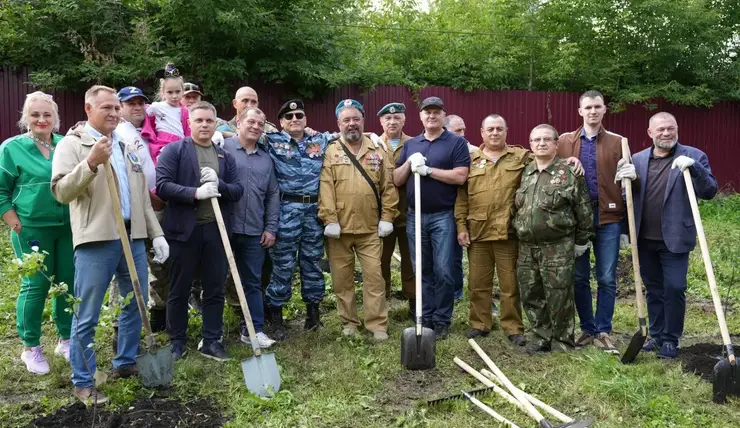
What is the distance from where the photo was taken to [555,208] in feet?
15.9

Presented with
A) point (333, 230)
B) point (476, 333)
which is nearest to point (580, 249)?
point (476, 333)

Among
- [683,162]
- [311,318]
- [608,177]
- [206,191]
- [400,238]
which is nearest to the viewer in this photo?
[206,191]

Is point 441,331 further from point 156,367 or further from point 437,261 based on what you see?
point 156,367

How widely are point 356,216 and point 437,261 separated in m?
0.82

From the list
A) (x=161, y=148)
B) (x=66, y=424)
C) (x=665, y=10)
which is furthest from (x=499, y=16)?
(x=66, y=424)

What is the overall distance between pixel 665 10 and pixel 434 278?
10898mm

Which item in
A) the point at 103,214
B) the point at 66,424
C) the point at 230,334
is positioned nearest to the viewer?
the point at 66,424

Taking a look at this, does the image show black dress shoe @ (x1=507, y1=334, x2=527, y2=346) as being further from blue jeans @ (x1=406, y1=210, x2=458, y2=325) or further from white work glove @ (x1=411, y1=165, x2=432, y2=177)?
white work glove @ (x1=411, y1=165, x2=432, y2=177)

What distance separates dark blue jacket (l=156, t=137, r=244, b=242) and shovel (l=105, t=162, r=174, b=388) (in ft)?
1.73

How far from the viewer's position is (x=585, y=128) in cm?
521

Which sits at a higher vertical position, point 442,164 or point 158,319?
point 442,164

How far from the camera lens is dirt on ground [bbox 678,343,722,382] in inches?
179

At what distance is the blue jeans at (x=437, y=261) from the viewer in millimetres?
5422

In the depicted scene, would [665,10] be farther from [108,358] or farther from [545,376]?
[108,358]
